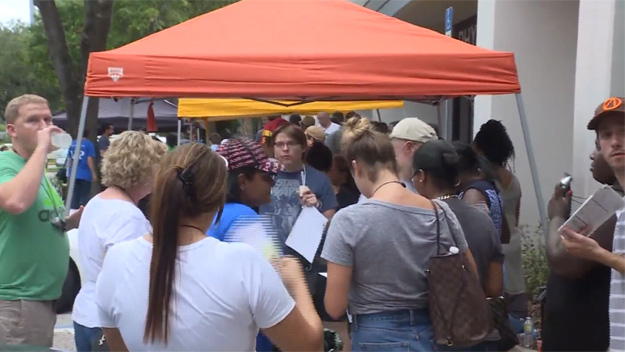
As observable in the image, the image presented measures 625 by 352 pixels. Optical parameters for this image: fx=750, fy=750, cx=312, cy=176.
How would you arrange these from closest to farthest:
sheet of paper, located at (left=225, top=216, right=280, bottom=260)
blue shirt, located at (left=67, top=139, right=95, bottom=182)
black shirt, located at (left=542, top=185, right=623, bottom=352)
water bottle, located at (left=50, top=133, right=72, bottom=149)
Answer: sheet of paper, located at (left=225, top=216, right=280, bottom=260) < black shirt, located at (left=542, top=185, right=623, bottom=352) < water bottle, located at (left=50, top=133, right=72, bottom=149) < blue shirt, located at (left=67, top=139, right=95, bottom=182)

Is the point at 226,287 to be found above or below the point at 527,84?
below

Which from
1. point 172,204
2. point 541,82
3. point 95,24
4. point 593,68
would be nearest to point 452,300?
point 172,204

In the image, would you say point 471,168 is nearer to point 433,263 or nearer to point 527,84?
point 433,263

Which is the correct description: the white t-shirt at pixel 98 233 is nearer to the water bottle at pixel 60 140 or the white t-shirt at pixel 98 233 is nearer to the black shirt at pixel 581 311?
the water bottle at pixel 60 140

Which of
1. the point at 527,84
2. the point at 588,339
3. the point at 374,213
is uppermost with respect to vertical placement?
the point at 527,84

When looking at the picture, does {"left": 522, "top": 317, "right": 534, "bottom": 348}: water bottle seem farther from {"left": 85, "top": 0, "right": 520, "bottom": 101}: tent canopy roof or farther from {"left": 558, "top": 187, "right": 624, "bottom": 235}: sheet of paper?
{"left": 558, "top": 187, "right": 624, "bottom": 235}: sheet of paper

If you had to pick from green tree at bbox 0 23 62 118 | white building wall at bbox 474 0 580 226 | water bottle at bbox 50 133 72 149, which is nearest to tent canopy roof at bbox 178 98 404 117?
white building wall at bbox 474 0 580 226

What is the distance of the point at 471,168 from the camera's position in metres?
4.67

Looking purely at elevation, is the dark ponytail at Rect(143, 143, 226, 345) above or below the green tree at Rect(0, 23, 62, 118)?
below

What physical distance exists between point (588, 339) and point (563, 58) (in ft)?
18.0

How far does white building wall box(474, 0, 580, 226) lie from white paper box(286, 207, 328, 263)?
12.7 ft

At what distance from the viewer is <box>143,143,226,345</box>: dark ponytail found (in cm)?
215

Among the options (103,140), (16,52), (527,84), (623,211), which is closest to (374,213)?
(623,211)

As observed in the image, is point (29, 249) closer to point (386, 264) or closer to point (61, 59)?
point (386, 264)
